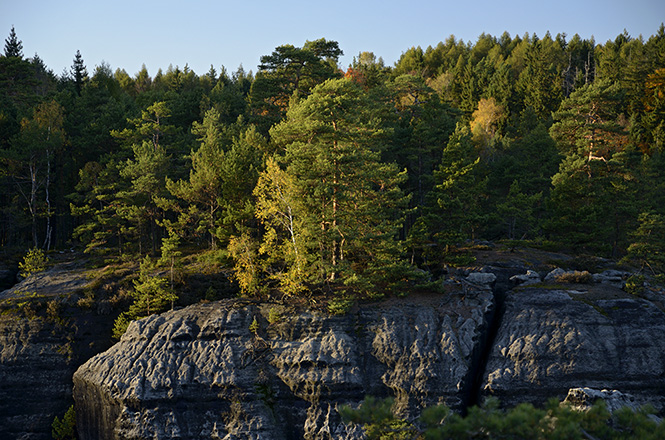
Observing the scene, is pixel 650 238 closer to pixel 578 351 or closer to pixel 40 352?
pixel 578 351

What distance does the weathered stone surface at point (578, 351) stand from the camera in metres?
26.5

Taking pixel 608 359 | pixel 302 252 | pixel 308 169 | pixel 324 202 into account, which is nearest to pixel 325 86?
pixel 308 169

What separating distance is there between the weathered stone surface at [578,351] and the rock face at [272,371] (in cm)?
212

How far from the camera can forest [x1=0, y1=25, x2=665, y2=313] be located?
3269 cm

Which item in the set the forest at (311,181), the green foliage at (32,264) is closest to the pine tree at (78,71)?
the forest at (311,181)

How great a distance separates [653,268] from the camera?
39.7 metres

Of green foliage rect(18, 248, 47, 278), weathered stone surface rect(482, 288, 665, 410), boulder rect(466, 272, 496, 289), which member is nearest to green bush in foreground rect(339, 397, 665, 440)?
weathered stone surface rect(482, 288, 665, 410)

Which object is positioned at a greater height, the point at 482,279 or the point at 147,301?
the point at 482,279

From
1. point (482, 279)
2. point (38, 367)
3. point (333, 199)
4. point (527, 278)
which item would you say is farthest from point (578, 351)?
point (38, 367)

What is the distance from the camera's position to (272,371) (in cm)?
2880

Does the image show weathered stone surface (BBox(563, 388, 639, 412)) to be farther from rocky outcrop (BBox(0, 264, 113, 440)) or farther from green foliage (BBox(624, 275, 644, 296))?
rocky outcrop (BBox(0, 264, 113, 440))

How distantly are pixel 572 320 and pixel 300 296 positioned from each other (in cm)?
1715

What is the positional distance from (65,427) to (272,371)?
14.2 metres

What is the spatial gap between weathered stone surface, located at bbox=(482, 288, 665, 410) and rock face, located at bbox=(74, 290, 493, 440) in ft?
6.95
